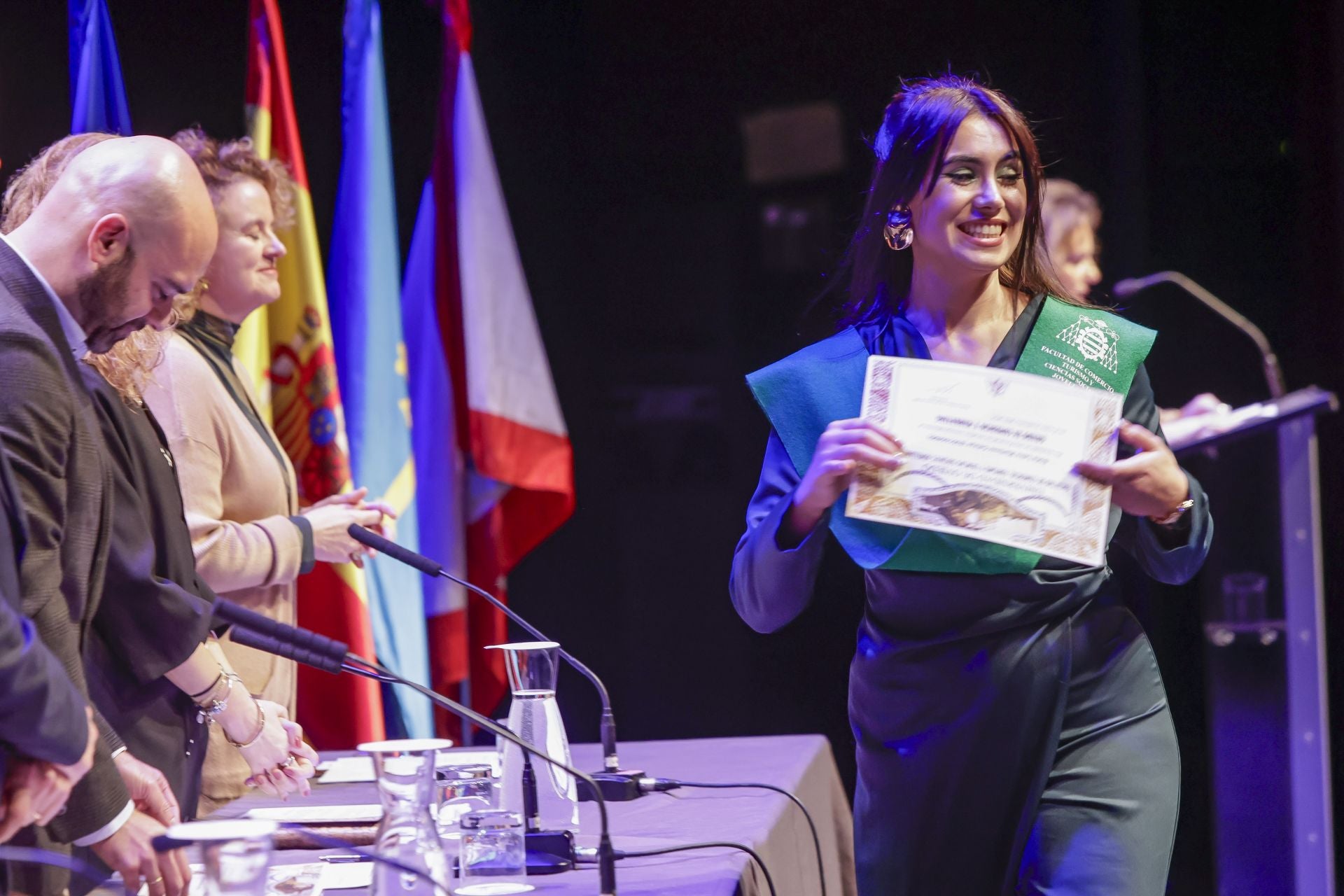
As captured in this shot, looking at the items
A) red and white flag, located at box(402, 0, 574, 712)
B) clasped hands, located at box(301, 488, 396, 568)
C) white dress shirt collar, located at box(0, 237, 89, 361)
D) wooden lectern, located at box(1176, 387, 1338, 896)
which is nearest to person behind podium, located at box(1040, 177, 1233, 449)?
wooden lectern, located at box(1176, 387, 1338, 896)

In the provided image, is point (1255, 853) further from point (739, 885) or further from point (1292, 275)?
point (739, 885)

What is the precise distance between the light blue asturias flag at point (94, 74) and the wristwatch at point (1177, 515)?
8.10ft

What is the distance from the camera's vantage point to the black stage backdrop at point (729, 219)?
3.94 metres

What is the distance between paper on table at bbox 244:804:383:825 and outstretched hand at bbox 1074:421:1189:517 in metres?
1.02

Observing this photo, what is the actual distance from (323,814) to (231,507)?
0.80 meters

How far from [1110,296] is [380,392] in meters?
2.07

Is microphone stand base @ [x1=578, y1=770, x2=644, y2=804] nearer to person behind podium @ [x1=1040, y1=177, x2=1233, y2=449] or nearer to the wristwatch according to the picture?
the wristwatch

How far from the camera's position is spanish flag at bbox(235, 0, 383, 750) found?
3291 millimetres

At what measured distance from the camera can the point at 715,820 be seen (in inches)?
72.9

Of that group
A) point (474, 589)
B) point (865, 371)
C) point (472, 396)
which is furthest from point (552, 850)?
point (472, 396)

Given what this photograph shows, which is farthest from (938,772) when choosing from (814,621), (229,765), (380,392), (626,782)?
(814,621)

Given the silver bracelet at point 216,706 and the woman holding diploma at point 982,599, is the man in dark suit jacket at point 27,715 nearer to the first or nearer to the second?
the silver bracelet at point 216,706

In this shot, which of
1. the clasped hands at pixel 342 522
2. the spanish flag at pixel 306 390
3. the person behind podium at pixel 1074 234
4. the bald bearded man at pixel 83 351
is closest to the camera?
the bald bearded man at pixel 83 351

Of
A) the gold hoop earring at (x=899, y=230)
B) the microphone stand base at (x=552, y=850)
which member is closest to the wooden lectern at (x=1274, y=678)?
the gold hoop earring at (x=899, y=230)
